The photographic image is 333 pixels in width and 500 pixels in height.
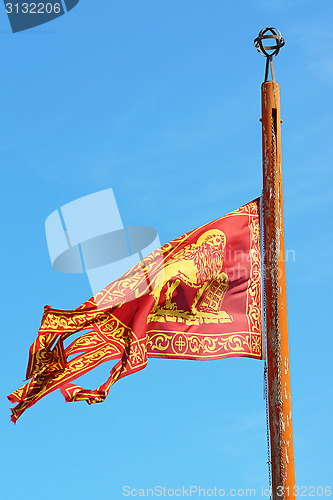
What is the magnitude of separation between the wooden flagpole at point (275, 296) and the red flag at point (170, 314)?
1056 mm

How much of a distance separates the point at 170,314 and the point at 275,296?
192cm

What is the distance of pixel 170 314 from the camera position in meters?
11.2

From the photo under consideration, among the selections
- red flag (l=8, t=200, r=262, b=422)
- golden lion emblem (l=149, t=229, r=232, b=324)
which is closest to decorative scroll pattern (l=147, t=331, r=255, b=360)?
red flag (l=8, t=200, r=262, b=422)

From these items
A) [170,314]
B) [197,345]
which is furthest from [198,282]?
[197,345]

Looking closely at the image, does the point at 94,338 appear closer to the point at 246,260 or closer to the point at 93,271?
the point at 93,271

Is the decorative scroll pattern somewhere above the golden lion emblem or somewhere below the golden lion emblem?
below

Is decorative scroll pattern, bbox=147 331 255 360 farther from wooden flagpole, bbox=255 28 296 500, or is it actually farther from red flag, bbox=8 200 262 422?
wooden flagpole, bbox=255 28 296 500

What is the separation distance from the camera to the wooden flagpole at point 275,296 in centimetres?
920

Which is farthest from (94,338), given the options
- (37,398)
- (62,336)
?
(37,398)

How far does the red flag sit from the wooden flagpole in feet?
3.46

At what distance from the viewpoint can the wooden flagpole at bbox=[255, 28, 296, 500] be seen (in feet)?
30.2

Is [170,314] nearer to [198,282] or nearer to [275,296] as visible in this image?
[198,282]

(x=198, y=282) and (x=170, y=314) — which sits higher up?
(x=198, y=282)

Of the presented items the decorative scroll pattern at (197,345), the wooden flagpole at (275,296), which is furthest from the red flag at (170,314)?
the wooden flagpole at (275,296)
